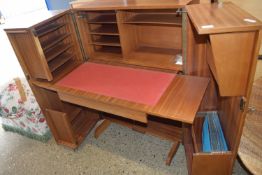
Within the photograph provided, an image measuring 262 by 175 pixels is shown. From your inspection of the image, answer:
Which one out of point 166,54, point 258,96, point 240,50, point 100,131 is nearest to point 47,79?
point 100,131

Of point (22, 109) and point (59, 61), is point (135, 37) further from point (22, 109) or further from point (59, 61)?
point (22, 109)

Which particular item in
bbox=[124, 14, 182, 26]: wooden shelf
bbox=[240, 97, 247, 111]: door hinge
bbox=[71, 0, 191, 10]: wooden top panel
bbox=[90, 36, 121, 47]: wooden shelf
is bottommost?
bbox=[240, 97, 247, 111]: door hinge

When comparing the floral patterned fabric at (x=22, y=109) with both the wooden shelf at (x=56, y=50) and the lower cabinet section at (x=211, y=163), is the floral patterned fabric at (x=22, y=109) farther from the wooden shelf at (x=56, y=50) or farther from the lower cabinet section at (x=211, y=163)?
the lower cabinet section at (x=211, y=163)

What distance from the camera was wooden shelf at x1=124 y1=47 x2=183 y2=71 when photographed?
1.71 meters

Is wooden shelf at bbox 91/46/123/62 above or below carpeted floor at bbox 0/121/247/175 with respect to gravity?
above

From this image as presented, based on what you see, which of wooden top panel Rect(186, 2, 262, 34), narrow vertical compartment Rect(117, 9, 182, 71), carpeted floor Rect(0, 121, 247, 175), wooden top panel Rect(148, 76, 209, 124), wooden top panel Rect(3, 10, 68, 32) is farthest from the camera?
carpeted floor Rect(0, 121, 247, 175)

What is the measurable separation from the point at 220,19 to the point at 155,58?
763 mm

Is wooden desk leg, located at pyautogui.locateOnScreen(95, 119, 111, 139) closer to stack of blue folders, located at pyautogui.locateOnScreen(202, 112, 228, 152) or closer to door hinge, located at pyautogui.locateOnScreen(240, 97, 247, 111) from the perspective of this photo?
stack of blue folders, located at pyautogui.locateOnScreen(202, 112, 228, 152)

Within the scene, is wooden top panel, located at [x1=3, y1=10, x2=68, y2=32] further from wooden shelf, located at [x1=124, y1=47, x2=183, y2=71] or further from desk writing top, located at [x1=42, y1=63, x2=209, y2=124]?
wooden shelf, located at [x1=124, y1=47, x2=183, y2=71]

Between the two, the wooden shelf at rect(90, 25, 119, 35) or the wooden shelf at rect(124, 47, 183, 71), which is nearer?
the wooden shelf at rect(124, 47, 183, 71)

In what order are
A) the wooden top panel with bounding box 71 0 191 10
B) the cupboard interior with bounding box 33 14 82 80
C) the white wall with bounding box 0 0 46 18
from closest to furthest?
the wooden top panel with bounding box 71 0 191 10 < the cupboard interior with bounding box 33 14 82 80 < the white wall with bounding box 0 0 46 18

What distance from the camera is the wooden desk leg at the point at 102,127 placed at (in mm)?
2308

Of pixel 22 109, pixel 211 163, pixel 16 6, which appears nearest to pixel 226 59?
pixel 211 163

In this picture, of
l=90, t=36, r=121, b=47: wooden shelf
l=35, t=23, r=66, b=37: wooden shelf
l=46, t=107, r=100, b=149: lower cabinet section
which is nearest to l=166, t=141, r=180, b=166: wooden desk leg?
l=46, t=107, r=100, b=149: lower cabinet section
